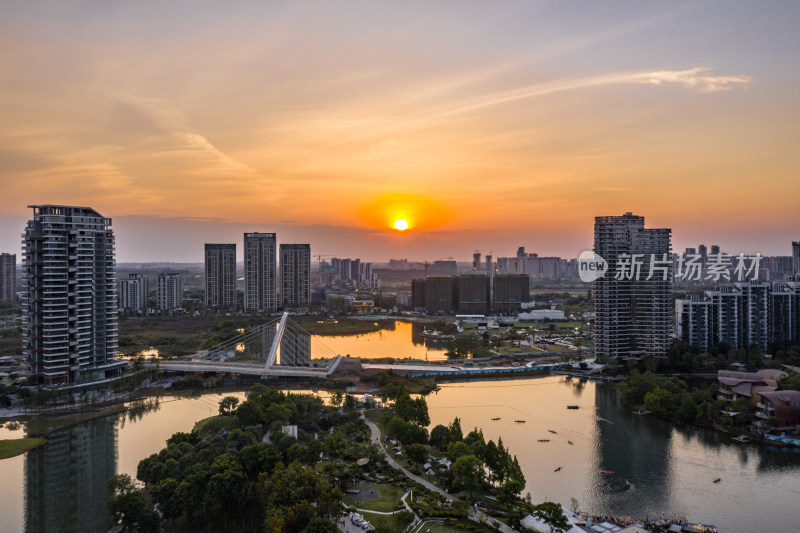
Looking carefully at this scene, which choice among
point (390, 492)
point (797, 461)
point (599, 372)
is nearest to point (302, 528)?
point (390, 492)

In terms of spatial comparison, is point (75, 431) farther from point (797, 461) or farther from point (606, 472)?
point (797, 461)

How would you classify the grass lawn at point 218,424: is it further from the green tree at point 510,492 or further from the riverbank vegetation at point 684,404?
the riverbank vegetation at point 684,404

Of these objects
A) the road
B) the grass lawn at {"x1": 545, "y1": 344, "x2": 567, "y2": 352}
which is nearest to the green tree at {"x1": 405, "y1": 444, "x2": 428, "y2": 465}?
the road

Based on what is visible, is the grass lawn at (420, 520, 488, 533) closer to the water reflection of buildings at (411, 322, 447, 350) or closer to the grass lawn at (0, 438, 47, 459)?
the grass lawn at (0, 438, 47, 459)

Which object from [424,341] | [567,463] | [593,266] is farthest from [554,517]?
[424,341]

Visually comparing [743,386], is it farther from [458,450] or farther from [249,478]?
[249,478]

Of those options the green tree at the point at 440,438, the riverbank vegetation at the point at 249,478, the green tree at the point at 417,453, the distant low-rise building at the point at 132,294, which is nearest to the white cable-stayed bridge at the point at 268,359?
the riverbank vegetation at the point at 249,478
